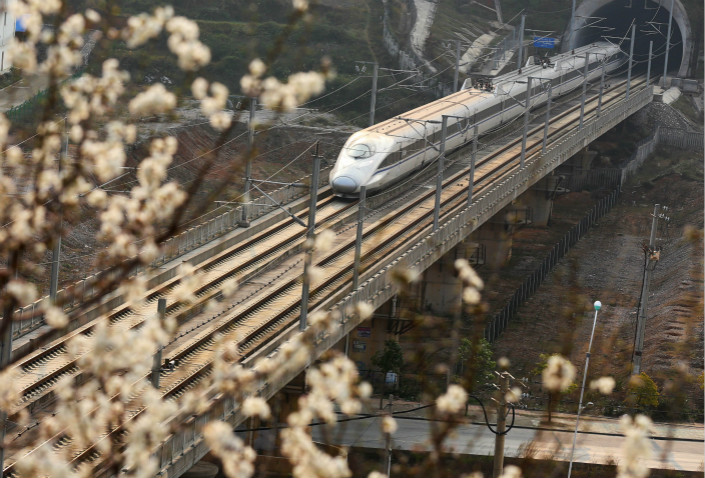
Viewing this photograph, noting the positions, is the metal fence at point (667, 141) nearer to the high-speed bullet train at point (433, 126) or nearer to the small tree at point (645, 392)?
the high-speed bullet train at point (433, 126)

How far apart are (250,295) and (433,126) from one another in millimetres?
22208

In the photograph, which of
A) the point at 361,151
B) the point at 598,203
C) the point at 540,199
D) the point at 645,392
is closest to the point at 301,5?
the point at 645,392

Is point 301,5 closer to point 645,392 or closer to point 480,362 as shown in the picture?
point 480,362

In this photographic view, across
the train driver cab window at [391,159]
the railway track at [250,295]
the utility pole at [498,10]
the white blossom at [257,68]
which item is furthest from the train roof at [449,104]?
the white blossom at [257,68]

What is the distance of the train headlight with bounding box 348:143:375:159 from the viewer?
52.6 m

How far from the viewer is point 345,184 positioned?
171 feet

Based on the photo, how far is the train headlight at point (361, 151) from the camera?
5259 cm

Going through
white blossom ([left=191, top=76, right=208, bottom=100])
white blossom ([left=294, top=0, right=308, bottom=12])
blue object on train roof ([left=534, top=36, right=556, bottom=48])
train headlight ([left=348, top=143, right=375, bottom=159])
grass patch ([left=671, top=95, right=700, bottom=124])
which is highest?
white blossom ([left=294, top=0, right=308, bottom=12])

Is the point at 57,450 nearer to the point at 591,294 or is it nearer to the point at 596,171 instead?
the point at 591,294

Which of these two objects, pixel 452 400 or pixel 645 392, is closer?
pixel 452 400

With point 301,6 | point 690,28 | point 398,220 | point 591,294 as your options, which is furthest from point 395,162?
point 690,28

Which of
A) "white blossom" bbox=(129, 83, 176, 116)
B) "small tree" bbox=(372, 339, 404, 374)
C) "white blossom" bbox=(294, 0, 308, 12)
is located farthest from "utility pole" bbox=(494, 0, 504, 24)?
"white blossom" bbox=(294, 0, 308, 12)

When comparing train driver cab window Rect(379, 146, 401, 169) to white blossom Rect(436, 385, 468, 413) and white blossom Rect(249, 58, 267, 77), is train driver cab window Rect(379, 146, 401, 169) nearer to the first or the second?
white blossom Rect(436, 385, 468, 413)

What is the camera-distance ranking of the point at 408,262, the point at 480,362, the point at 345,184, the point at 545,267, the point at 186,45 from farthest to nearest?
the point at 545,267 → the point at 345,184 → the point at 480,362 → the point at 408,262 → the point at 186,45
